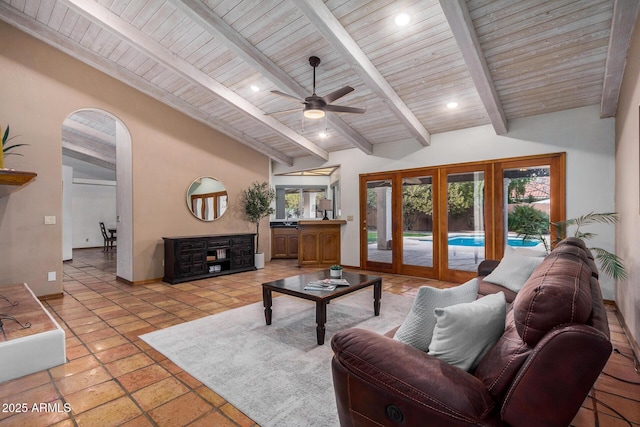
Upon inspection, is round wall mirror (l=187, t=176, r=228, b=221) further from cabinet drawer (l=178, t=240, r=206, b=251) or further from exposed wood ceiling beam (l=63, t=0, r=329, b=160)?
exposed wood ceiling beam (l=63, t=0, r=329, b=160)

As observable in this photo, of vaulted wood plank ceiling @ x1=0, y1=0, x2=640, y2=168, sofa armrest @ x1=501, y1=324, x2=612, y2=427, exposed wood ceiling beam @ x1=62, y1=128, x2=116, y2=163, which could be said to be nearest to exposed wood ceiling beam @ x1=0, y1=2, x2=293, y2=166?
vaulted wood plank ceiling @ x1=0, y1=0, x2=640, y2=168

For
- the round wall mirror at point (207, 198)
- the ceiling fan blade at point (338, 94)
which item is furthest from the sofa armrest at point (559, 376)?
the round wall mirror at point (207, 198)

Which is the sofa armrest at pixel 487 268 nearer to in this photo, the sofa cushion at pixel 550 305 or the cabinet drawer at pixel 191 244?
the sofa cushion at pixel 550 305

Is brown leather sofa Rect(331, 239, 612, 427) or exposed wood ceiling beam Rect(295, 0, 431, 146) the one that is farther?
exposed wood ceiling beam Rect(295, 0, 431, 146)

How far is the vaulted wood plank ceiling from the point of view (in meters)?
3.00

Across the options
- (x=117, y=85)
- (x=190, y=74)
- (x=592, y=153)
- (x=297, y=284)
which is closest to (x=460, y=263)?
(x=592, y=153)

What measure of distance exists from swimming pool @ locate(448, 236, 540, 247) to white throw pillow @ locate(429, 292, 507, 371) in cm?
406

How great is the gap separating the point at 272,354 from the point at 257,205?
4431mm

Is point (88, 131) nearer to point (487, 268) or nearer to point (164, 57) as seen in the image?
point (164, 57)

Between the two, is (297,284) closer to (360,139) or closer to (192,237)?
(192,237)

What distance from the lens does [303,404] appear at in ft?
6.40

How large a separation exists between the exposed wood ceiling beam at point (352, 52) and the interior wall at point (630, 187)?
2.33 metres

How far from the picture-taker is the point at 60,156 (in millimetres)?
4445

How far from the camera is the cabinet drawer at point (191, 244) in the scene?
17.7 ft
